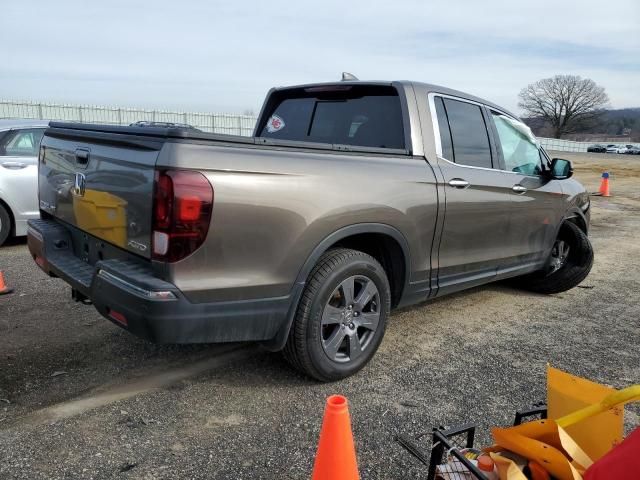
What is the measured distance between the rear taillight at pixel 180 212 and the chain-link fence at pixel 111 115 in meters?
19.2

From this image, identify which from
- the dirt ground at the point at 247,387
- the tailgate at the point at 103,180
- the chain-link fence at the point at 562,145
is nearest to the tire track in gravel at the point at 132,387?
the dirt ground at the point at 247,387

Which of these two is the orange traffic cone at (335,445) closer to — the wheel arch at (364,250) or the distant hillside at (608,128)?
the wheel arch at (364,250)

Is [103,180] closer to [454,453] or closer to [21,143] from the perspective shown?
[454,453]

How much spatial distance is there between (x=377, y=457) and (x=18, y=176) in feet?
19.1

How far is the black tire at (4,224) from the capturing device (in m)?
6.40

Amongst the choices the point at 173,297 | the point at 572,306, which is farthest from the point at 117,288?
the point at 572,306

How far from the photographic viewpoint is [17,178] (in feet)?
21.2

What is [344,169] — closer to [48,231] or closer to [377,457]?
[377,457]

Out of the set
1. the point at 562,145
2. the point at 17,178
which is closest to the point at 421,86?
the point at 17,178

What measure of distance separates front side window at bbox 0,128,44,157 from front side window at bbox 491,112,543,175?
5.31 m

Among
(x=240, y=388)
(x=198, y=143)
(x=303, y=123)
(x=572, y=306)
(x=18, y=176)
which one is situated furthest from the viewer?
(x=18, y=176)

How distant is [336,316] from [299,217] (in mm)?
709

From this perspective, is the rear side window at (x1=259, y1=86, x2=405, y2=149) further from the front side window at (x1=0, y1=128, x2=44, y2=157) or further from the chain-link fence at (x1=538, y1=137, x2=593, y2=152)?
the chain-link fence at (x1=538, y1=137, x2=593, y2=152)

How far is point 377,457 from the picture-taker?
254cm
